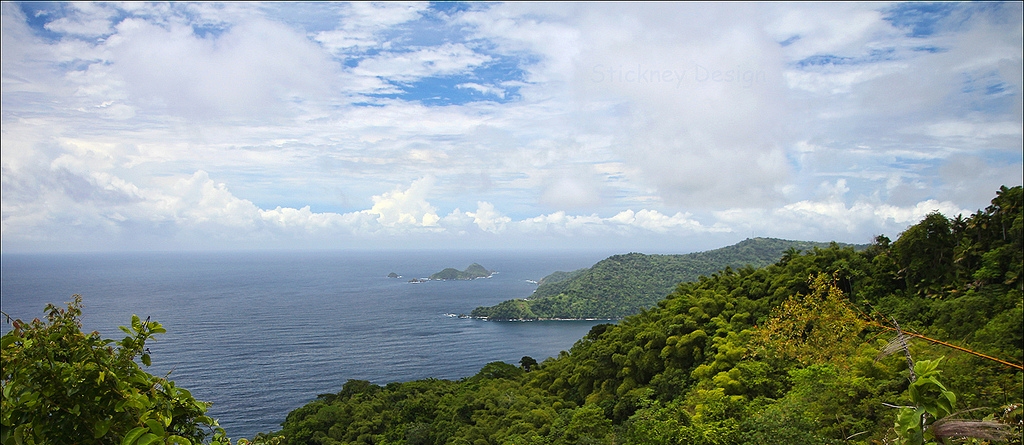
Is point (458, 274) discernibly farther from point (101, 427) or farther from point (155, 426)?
point (155, 426)

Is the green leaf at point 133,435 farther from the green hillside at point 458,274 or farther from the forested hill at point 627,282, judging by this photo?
the green hillside at point 458,274

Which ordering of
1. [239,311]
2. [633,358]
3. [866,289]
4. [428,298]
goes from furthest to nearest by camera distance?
[428,298] < [239,311] < [633,358] < [866,289]

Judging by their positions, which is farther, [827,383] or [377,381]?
[377,381]

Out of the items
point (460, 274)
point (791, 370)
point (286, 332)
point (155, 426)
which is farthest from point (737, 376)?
point (460, 274)

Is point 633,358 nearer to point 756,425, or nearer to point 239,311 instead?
point 756,425

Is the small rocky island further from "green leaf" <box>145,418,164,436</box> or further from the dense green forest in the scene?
"green leaf" <box>145,418,164,436</box>

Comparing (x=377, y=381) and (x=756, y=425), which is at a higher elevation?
(x=756, y=425)

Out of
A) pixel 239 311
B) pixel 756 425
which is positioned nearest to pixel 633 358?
pixel 756 425

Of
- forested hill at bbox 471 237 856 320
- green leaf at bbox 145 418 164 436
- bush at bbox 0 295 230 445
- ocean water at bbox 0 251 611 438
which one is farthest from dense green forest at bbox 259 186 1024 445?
forested hill at bbox 471 237 856 320
